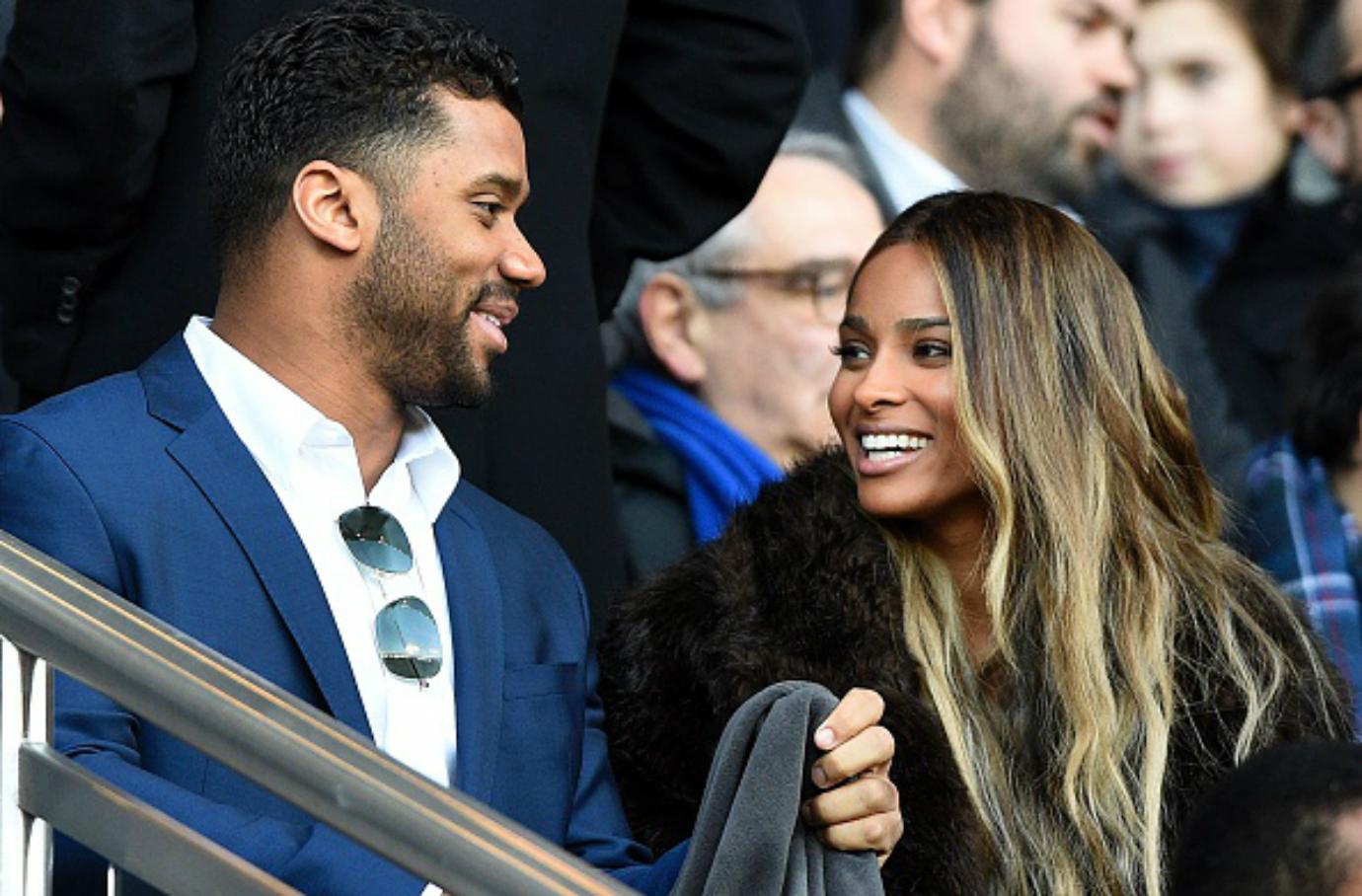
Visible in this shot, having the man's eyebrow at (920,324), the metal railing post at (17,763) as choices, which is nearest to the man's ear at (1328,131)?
the man's eyebrow at (920,324)

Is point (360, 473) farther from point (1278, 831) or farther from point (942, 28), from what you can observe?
point (942, 28)

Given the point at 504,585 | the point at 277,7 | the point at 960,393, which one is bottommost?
the point at 504,585

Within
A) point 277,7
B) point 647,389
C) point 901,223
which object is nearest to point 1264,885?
point 901,223

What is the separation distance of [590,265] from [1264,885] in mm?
2431

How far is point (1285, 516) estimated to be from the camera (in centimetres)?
615

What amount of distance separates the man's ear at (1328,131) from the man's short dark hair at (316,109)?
321 centimetres

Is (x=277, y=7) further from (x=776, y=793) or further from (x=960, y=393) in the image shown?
(x=776, y=793)

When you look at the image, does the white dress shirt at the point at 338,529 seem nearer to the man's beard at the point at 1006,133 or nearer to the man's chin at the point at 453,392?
the man's chin at the point at 453,392

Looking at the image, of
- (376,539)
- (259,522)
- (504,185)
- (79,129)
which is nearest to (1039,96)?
(504,185)

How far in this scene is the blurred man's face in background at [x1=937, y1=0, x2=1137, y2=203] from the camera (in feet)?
21.3

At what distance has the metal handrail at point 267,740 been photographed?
2762 millimetres

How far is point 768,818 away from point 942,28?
11.4ft

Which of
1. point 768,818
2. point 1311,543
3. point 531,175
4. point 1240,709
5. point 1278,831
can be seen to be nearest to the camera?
point 1278,831

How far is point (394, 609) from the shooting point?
3.67 metres
